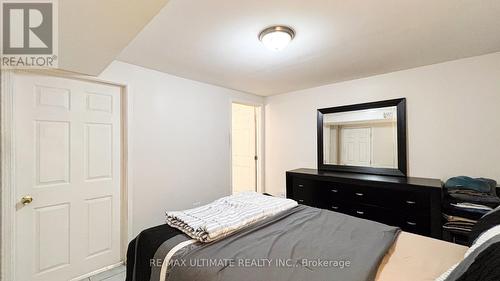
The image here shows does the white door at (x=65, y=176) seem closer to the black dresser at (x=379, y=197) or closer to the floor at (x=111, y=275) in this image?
the floor at (x=111, y=275)

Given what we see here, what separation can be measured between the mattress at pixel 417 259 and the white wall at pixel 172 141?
241cm

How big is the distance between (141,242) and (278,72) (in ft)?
7.75

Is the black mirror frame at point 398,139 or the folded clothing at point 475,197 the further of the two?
the black mirror frame at point 398,139

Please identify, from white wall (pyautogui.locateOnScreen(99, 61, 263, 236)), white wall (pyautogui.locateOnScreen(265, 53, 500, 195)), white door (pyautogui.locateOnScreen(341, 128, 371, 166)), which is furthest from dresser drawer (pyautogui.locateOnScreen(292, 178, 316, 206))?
white wall (pyautogui.locateOnScreen(265, 53, 500, 195))

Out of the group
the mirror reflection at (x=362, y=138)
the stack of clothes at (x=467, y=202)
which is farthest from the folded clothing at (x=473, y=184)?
the mirror reflection at (x=362, y=138)

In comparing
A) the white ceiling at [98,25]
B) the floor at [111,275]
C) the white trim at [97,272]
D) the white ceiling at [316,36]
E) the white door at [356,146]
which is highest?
the white ceiling at [316,36]

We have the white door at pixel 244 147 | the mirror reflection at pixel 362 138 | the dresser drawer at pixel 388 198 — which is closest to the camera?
the dresser drawer at pixel 388 198

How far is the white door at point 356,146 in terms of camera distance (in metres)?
3.09

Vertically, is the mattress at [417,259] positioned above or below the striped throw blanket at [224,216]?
below

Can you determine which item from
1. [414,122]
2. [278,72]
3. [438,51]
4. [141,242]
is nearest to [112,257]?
[141,242]

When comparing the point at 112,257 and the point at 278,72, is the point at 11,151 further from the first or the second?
the point at 278,72

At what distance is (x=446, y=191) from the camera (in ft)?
7.46

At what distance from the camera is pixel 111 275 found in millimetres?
2240

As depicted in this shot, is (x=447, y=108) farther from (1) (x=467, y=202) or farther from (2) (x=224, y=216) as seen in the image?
(2) (x=224, y=216)
